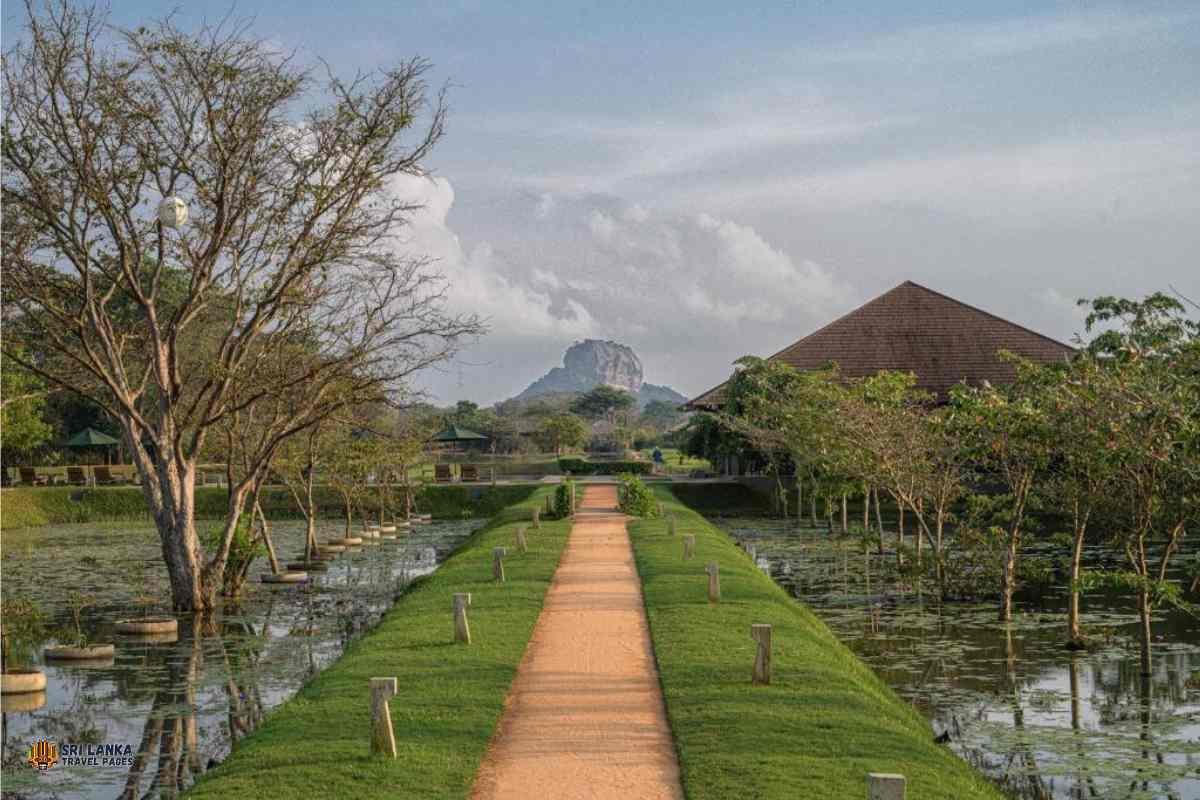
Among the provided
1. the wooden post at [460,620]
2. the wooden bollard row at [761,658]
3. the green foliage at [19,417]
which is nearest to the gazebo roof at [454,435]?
the green foliage at [19,417]

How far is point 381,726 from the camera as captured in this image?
10.6 metres

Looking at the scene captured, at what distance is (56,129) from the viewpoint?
71.9ft

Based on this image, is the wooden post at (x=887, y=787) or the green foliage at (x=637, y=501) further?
the green foliage at (x=637, y=501)

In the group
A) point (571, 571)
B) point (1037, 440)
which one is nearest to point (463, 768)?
point (1037, 440)

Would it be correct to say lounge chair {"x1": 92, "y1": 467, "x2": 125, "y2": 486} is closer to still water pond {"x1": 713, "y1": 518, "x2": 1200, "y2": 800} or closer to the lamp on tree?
still water pond {"x1": 713, "y1": 518, "x2": 1200, "y2": 800}

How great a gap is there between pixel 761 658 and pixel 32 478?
46.3 m

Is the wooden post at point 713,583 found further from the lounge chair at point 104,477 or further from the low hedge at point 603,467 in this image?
the low hedge at point 603,467

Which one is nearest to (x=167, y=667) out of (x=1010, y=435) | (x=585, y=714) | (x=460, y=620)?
(x=460, y=620)

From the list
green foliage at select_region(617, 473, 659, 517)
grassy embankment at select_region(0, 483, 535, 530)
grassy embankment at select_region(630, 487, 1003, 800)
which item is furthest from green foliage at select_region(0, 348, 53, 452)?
grassy embankment at select_region(630, 487, 1003, 800)

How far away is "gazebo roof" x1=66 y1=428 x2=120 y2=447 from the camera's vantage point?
58.7 meters

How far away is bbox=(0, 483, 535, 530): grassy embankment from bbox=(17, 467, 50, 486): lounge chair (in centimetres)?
305

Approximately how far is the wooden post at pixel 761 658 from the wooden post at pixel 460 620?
12.6ft

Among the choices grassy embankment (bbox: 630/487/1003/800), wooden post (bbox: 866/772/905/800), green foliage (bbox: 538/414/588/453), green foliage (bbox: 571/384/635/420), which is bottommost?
grassy embankment (bbox: 630/487/1003/800)

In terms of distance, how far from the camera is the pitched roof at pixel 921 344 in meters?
52.6
